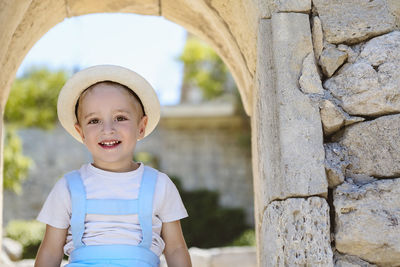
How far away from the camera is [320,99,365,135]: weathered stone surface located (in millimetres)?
2051

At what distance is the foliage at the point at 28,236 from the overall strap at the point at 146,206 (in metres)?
9.41

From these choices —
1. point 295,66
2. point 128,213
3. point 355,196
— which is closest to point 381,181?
point 355,196

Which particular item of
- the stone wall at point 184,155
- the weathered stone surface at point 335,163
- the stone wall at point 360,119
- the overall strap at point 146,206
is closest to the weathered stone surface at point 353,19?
the stone wall at point 360,119

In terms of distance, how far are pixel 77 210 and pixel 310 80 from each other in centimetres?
106

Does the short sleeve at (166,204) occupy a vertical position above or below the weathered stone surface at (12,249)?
above

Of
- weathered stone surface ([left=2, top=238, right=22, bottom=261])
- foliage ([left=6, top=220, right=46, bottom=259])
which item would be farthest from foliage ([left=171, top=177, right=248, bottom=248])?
weathered stone surface ([left=2, top=238, right=22, bottom=261])

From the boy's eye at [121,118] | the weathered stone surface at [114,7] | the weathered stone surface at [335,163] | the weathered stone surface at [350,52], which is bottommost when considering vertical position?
the weathered stone surface at [335,163]

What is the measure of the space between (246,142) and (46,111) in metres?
5.30

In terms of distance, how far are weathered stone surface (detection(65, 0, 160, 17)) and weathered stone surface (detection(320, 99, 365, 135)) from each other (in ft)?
4.78

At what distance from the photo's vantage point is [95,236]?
2.17 m

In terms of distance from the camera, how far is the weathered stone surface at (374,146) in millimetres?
2020

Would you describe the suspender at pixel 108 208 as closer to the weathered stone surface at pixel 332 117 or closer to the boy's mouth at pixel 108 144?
the boy's mouth at pixel 108 144

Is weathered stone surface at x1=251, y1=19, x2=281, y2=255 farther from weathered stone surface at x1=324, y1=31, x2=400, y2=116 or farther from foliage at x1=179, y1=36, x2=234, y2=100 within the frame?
foliage at x1=179, y1=36, x2=234, y2=100

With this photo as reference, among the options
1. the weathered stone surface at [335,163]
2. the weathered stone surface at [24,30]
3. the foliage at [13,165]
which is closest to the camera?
the weathered stone surface at [335,163]
